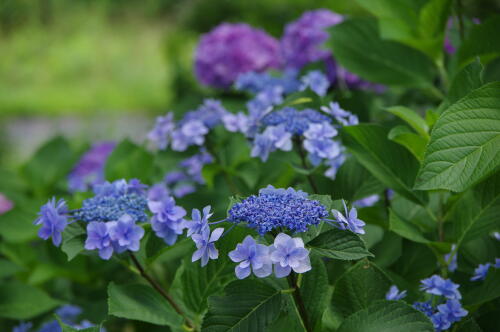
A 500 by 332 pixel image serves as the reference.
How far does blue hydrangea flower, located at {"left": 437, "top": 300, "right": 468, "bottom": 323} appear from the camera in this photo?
31.1 inches

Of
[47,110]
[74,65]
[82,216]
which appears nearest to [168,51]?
[47,110]

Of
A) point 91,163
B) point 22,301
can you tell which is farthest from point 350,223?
point 91,163

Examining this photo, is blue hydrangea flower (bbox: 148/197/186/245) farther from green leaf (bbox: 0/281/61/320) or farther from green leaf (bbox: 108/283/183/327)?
green leaf (bbox: 0/281/61/320)

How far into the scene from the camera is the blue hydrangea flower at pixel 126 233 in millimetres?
835

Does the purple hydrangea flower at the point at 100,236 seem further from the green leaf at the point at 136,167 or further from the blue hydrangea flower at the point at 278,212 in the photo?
the green leaf at the point at 136,167

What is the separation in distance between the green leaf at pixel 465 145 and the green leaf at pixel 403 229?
0.13 metres

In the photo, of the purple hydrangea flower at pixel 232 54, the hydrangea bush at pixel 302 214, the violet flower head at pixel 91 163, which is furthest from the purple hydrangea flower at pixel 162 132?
the purple hydrangea flower at pixel 232 54

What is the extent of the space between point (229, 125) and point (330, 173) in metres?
0.21

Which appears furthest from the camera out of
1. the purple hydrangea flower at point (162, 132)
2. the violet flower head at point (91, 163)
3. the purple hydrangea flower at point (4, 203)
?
the violet flower head at point (91, 163)

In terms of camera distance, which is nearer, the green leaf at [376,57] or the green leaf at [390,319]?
the green leaf at [390,319]

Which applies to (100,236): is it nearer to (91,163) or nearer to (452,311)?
(452,311)

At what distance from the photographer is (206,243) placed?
710 millimetres

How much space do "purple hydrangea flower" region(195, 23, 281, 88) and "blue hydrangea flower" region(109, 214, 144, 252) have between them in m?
1.46

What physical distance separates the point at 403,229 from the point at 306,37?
110 centimetres
